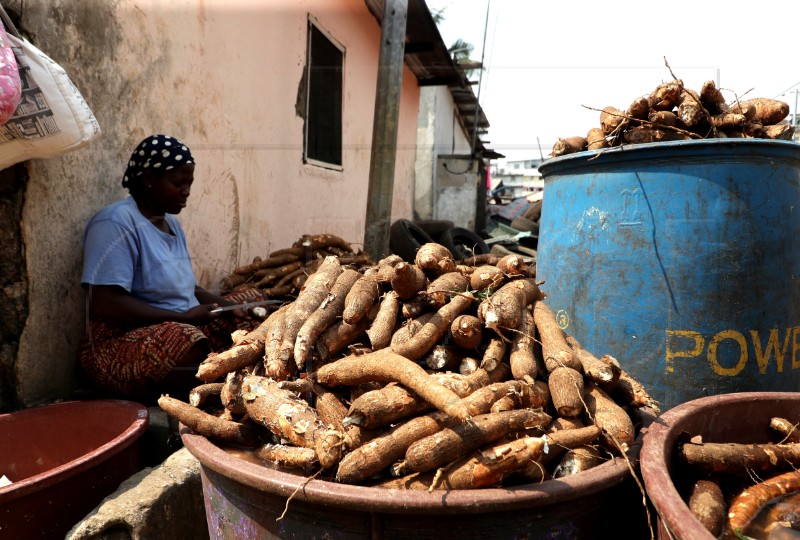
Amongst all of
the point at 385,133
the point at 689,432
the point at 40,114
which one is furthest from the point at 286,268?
the point at 689,432

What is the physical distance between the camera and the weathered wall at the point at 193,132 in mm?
2559

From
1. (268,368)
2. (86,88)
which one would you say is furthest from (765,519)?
(86,88)

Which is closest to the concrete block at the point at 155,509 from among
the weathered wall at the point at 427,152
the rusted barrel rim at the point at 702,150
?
the rusted barrel rim at the point at 702,150

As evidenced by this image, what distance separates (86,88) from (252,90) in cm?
189

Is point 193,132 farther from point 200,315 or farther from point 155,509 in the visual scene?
point 155,509

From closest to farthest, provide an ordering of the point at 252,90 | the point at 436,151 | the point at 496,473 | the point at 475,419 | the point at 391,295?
1. the point at 496,473
2. the point at 475,419
3. the point at 391,295
4. the point at 252,90
5. the point at 436,151

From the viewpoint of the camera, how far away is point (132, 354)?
8.41 feet

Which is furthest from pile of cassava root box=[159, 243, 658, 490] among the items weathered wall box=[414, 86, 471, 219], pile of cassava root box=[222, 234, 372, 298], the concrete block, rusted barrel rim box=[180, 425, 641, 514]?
weathered wall box=[414, 86, 471, 219]

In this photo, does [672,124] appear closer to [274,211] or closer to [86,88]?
[86,88]

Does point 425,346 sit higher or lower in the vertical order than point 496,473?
A: higher

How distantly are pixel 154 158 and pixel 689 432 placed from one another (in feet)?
8.69

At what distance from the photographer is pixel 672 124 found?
2777 mm

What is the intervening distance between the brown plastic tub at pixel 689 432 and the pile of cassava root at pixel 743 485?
54 mm

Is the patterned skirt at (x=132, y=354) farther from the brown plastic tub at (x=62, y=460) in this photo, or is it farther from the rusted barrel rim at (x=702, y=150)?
the rusted barrel rim at (x=702, y=150)
